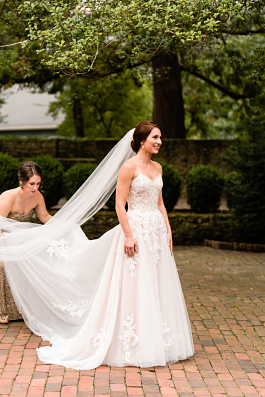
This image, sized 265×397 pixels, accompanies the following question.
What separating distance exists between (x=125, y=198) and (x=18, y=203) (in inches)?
71.4

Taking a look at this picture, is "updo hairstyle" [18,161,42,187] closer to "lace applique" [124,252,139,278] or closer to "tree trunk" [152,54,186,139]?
"lace applique" [124,252,139,278]

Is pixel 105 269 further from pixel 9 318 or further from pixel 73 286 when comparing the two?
pixel 9 318

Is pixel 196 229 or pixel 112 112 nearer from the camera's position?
pixel 196 229

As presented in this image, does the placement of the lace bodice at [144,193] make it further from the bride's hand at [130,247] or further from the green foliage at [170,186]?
the green foliage at [170,186]

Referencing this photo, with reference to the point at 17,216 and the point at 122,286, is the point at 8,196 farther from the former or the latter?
the point at 122,286

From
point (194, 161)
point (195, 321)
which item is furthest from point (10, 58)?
point (194, 161)

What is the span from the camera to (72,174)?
431 inches

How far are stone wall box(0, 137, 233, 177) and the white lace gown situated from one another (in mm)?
9807

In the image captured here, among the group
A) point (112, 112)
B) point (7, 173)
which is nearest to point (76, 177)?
point (7, 173)

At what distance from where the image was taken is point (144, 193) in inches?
179

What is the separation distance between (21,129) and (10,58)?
2734 centimetres

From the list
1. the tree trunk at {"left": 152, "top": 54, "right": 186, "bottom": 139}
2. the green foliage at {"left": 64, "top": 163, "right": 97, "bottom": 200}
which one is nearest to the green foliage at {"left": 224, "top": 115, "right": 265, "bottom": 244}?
the green foliage at {"left": 64, "top": 163, "right": 97, "bottom": 200}

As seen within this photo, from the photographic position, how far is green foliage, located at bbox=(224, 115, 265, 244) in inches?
408

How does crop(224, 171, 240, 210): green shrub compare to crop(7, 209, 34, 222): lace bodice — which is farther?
crop(224, 171, 240, 210): green shrub
